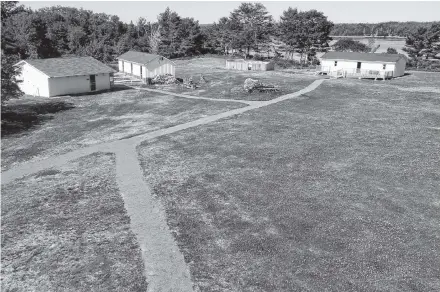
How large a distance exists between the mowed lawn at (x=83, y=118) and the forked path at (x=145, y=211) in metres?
1.65

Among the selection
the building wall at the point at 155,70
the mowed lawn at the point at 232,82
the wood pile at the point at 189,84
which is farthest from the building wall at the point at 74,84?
the wood pile at the point at 189,84

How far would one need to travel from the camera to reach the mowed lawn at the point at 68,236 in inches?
543

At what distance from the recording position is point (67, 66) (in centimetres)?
4875

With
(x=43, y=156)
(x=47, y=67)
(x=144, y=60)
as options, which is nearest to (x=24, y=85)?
(x=47, y=67)

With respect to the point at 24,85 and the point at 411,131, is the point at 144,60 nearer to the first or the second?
the point at 24,85

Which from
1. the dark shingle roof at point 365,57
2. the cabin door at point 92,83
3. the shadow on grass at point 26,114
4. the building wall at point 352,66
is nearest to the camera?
the shadow on grass at point 26,114

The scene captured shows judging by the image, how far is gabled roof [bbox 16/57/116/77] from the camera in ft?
154

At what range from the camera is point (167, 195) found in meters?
20.4

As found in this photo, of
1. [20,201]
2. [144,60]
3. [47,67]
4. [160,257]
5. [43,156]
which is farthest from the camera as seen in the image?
[144,60]

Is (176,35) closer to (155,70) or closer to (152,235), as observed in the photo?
(155,70)

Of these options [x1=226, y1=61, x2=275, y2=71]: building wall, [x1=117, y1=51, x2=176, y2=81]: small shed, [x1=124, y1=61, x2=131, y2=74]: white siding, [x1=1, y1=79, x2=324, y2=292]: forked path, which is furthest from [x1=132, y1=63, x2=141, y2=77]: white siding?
[x1=1, y1=79, x2=324, y2=292]: forked path

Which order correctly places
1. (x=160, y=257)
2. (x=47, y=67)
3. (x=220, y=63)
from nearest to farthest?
(x=160, y=257), (x=47, y=67), (x=220, y=63)

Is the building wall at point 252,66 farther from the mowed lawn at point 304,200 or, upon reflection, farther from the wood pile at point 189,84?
the mowed lawn at point 304,200

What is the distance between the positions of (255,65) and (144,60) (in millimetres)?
22709
